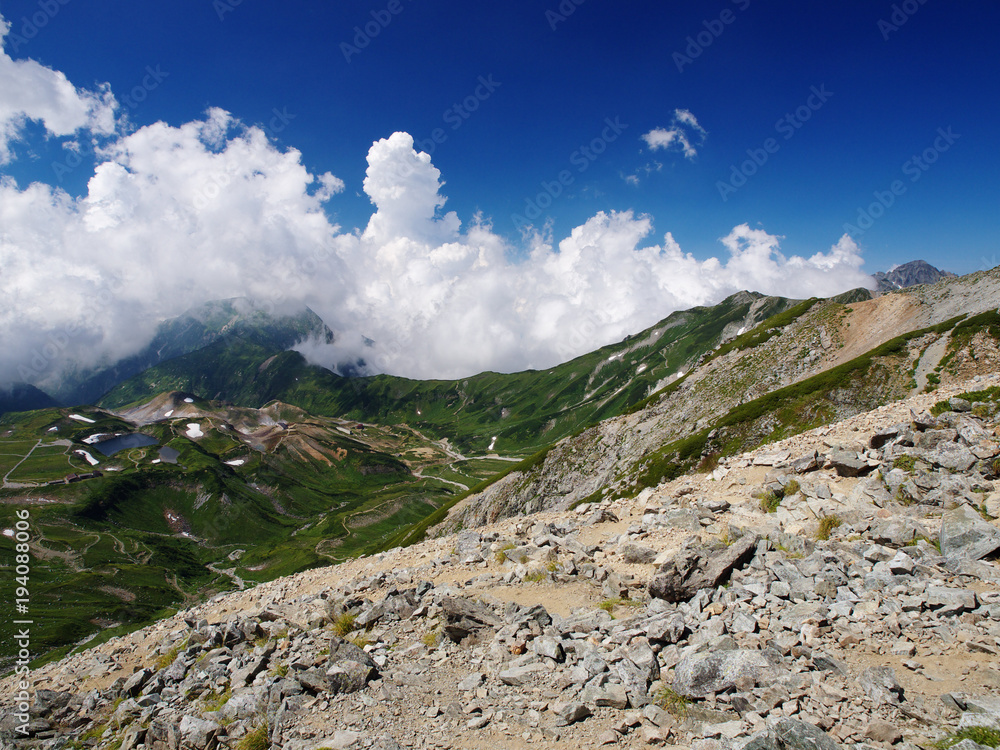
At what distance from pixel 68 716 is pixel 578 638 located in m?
20.2

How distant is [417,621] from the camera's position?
1638 cm

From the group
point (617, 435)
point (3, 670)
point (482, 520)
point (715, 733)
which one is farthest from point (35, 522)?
point (715, 733)

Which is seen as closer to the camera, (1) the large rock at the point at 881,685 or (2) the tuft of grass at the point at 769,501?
(1) the large rock at the point at 881,685

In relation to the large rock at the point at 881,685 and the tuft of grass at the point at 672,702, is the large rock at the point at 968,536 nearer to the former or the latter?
the large rock at the point at 881,685

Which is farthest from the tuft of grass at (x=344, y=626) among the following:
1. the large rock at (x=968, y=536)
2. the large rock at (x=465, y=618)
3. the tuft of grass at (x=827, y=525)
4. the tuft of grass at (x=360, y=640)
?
the large rock at (x=968, y=536)

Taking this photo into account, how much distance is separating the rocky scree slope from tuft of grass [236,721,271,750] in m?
55.1

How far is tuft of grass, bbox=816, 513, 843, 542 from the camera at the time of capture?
15445 mm

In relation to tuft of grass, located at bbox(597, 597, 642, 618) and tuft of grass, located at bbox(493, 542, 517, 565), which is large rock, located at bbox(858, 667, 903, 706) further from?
tuft of grass, located at bbox(493, 542, 517, 565)

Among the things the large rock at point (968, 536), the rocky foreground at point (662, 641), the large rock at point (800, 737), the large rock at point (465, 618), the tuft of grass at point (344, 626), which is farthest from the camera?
the tuft of grass at point (344, 626)

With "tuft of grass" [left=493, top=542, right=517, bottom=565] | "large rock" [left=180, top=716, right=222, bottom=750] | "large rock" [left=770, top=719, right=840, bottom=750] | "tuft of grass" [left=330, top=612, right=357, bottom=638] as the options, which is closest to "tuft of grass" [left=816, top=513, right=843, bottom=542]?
"large rock" [left=770, top=719, right=840, bottom=750]

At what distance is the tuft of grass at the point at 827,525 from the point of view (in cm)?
1545

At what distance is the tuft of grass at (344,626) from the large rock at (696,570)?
1115 centimetres

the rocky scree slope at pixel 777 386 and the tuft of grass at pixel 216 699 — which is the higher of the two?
the rocky scree slope at pixel 777 386

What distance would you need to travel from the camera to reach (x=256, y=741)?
453 inches
